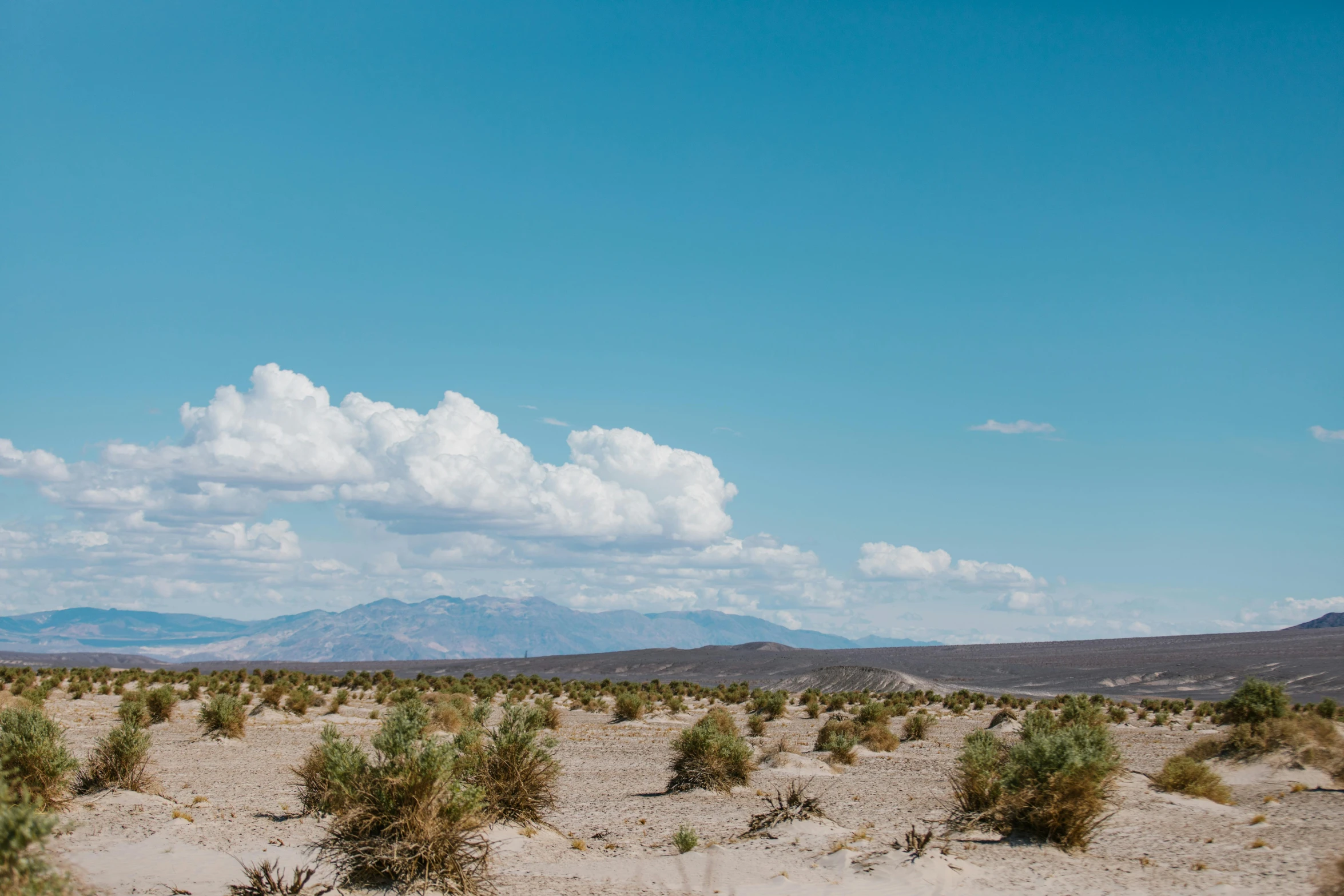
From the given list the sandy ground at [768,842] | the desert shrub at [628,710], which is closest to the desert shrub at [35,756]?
the sandy ground at [768,842]

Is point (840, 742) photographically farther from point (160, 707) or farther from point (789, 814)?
point (160, 707)

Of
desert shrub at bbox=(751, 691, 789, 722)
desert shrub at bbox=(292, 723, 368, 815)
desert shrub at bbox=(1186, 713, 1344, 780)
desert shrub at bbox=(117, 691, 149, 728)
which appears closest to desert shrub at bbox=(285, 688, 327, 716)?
desert shrub at bbox=(117, 691, 149, 728)

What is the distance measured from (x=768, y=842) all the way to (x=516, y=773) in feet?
12.4

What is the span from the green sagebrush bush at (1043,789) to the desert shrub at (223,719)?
20.0m

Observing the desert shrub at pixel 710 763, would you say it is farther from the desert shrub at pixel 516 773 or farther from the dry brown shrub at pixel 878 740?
the dry brown shrub at pixel 878 740

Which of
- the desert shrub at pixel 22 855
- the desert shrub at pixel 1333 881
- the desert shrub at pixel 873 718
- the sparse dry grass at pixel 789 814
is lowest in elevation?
the desert shrub at pixel 873 718

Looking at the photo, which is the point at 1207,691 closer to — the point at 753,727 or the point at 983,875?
the point at 753,727

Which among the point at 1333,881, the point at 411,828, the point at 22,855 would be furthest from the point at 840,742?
the point at 22,855

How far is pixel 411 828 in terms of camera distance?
970cm

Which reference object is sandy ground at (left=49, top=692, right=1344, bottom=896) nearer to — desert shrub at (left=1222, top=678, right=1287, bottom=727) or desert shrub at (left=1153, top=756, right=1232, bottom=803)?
desert shrub at (left=1153, top=756, right=1232, bottom=803)

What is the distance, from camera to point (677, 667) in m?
90.9

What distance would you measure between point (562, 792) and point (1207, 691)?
56542mm

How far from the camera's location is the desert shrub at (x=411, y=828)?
9523mm

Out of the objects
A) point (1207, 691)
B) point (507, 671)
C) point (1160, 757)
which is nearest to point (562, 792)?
point (1160, 757)
